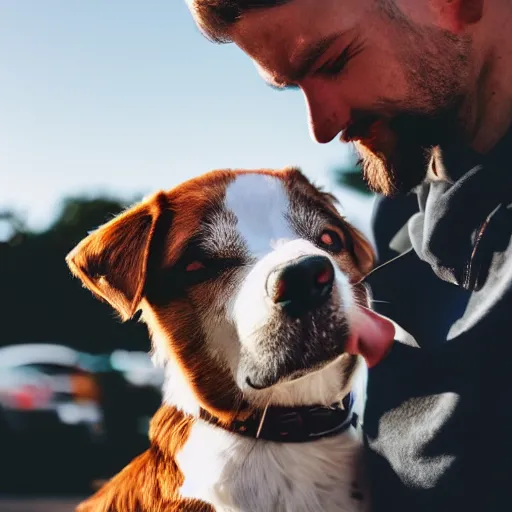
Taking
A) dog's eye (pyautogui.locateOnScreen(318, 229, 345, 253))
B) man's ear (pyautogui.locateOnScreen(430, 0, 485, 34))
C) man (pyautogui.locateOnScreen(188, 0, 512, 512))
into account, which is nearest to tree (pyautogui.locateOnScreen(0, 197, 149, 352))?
dog's eye (pyautogui.locateOnScreen(318, 229, 345, 253))

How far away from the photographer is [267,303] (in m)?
1.59

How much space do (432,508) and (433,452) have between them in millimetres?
140

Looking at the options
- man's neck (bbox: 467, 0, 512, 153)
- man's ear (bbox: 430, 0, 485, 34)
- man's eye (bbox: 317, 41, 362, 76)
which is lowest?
man's neck (bbox: 467, 0, 512, 153)

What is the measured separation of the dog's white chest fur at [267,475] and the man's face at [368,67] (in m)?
0.95

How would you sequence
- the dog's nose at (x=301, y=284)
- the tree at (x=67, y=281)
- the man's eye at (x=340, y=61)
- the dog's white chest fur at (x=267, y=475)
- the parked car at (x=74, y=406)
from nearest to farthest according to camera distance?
the dog's nose at (x=301, y=284), the dog's white chest fur at (x=267, y=475), the man's eye at (x=340, y=61), the tree at (x=67, y=281), the parked car at (x=74, y=406)

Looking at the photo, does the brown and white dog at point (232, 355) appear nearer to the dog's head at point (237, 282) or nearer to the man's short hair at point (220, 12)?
the dog's head at point (237, 282)

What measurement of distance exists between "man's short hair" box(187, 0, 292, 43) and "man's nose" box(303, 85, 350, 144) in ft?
0.98

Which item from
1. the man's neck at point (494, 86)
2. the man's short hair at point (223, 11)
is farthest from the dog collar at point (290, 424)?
the man's short hair at point (223, 11)

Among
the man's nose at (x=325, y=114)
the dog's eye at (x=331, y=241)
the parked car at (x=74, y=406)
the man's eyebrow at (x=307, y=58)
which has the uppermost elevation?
the man's eyebrow at (x=307, y=58)

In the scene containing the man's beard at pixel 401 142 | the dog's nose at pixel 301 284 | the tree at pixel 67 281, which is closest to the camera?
the dog's nose at pixel 301 284

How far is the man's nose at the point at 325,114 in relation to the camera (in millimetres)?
1972

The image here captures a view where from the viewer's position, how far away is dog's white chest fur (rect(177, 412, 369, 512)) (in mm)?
1767

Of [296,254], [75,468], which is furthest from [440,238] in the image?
[75,468]

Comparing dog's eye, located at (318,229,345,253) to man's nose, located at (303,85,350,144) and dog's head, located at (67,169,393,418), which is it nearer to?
dog's head, located at (67,169,393,418)
